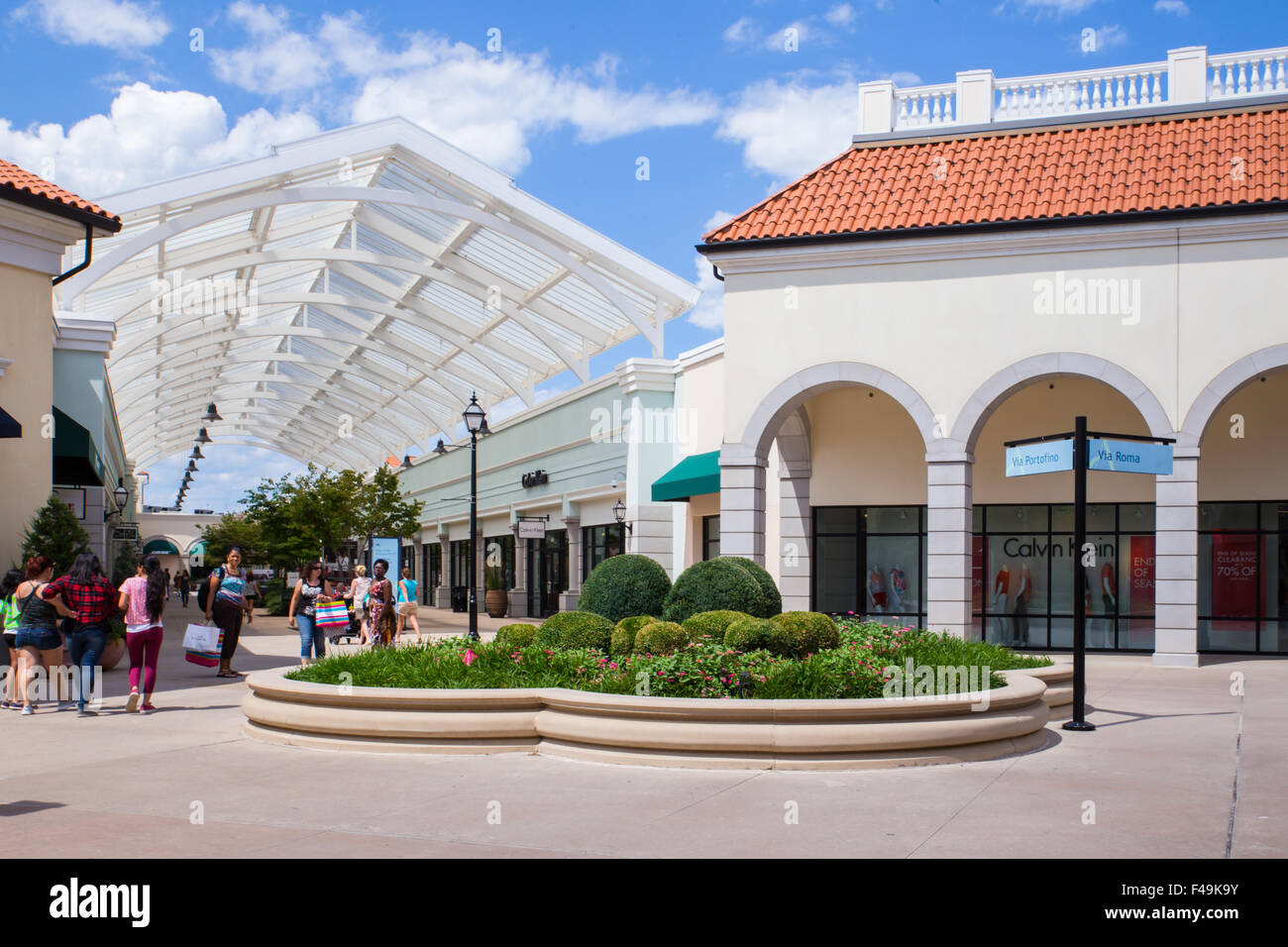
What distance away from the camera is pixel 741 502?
21547 millimetres

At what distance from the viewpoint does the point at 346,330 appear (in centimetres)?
4947

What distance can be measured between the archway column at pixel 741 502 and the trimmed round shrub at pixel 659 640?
9556 millimetres

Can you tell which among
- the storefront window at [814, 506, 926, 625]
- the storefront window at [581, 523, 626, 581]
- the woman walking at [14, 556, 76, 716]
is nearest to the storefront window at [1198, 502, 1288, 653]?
the storefront window at [814, 506, 926, 625]

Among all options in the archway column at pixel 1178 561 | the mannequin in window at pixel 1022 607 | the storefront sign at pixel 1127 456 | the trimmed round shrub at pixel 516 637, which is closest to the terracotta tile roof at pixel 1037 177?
the archway column at pixel 1178 561

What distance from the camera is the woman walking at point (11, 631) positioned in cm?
1393

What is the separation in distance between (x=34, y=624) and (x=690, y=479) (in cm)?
1581

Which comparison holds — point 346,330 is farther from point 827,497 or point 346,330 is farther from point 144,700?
point 144,700

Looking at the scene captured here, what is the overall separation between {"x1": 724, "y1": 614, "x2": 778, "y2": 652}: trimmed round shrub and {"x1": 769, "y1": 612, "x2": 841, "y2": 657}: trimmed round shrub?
7 centimetres

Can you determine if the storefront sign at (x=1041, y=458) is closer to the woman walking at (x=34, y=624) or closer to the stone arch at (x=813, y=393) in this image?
the stone arch at (x=813, y=393)

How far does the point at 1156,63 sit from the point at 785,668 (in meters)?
16.9

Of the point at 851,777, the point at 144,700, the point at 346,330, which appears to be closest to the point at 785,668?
the point at 851,777

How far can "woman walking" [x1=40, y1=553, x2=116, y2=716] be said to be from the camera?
1302cm

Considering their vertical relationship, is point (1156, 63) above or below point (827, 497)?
above

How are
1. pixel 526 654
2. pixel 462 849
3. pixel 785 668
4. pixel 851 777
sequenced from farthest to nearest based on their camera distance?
pixel 526 654 < pixel 785 668 < pixel 851 777 < pixel 462 849
